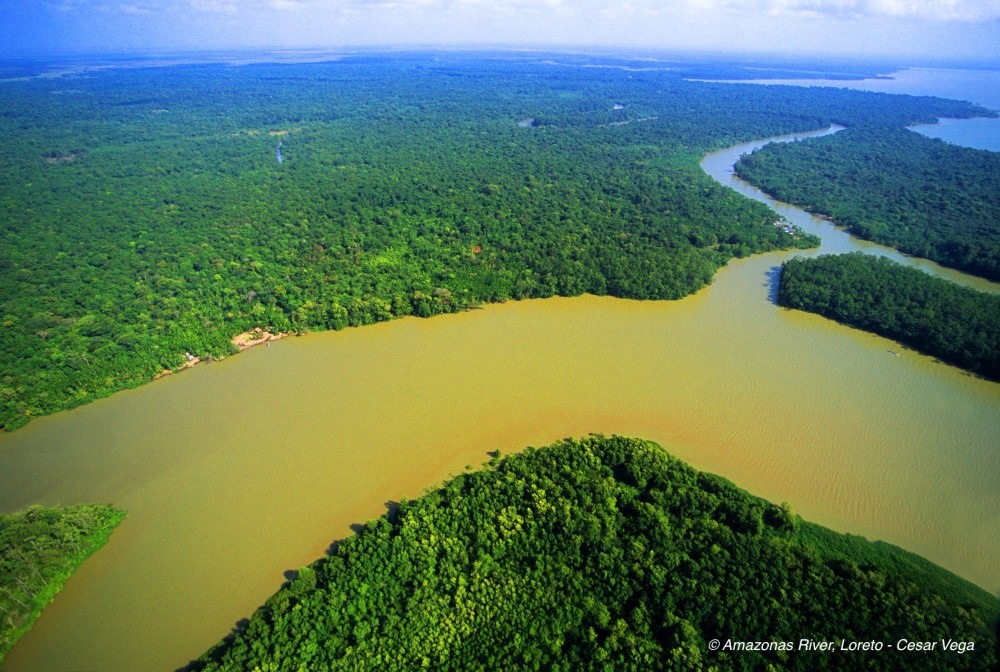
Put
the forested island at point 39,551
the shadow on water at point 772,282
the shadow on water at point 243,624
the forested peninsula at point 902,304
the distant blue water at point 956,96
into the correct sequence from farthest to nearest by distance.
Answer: the distant blue water at point 956,96 < the shadow on water at point 772,282 < the forested peninsula at point 902,304 < the forested island at point 39,551 < the shadow on water at point 243,624

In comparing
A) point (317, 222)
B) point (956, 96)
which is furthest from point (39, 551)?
point (956, 96)

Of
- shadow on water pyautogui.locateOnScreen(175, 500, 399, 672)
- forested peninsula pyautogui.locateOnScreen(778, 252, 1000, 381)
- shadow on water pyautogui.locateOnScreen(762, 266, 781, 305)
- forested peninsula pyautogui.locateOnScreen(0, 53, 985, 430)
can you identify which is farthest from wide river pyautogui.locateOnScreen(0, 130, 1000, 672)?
forested peninsula pyautogui.locateOnScreen(0, 53, 985, 430)

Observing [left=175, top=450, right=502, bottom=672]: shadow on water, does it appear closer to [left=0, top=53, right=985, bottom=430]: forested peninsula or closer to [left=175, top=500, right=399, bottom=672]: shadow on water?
[left=175, top=500, right=399, bottom=672]: shadow on water

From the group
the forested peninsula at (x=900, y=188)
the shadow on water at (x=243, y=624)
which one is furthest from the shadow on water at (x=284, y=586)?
the forested peninsula at (x=900, y=188)

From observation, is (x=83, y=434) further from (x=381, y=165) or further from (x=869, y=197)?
(x=869, y=197)

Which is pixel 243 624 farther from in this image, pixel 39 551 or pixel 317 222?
pixel 317 222

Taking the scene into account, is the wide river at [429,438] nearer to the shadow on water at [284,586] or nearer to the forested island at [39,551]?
the shadow on water at [284,586]
